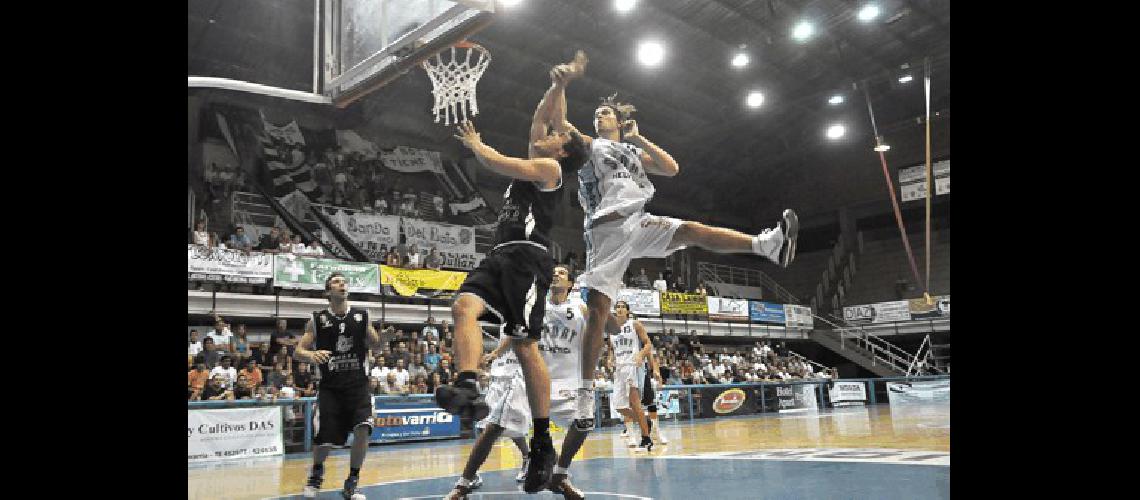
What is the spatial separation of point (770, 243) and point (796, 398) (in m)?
17.9

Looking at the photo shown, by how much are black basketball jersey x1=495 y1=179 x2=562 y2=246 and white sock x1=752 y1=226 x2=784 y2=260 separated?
3.93 ft

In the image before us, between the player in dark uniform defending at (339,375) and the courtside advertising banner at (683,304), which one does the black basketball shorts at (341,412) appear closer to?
the player in dark uniform defending at (339,375)

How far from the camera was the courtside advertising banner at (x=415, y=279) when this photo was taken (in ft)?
55.4

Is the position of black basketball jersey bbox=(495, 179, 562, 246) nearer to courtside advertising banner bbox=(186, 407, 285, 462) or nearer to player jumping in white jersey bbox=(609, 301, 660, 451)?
player jumping in white jersey bbox=(609, 301, 660, 451)

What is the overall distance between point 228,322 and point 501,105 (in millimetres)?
9447

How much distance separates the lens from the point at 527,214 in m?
4.48

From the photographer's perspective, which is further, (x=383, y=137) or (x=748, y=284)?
(x=748, y=284)

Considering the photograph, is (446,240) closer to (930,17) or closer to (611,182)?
(930,17)

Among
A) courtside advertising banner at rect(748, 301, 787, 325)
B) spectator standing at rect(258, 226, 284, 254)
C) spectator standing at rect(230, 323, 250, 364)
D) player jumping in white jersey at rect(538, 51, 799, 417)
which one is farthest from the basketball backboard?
courtside advertising banner at rect(748, 301, 787, 325)

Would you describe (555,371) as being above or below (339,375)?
below

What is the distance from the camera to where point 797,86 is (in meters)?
23.5

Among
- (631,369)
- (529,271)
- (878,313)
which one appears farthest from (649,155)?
(878,313)
